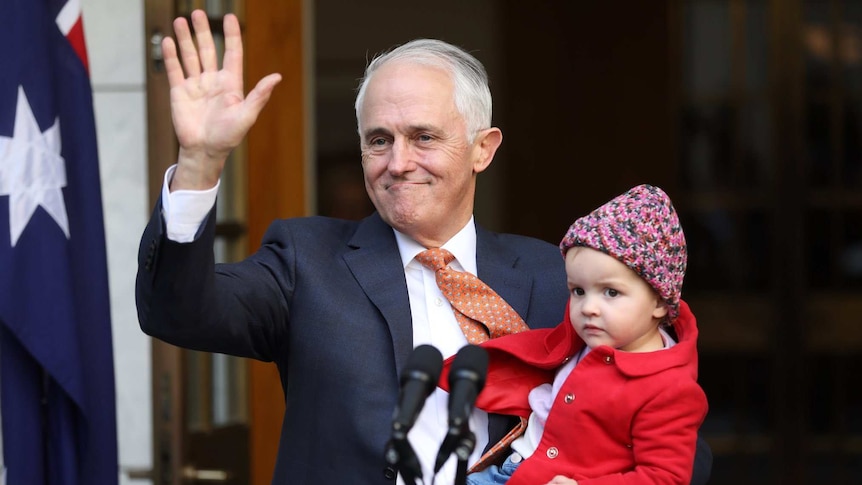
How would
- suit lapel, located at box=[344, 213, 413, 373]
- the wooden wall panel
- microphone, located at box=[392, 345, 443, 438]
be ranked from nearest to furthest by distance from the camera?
microphone, located at box=[392, 345, 443, 438], suit lapel, located at box=[344, 213, 413, 373], the wooden wall panel

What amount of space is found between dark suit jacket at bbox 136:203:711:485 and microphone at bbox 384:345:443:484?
1.96 ft

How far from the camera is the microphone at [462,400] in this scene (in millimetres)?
1420

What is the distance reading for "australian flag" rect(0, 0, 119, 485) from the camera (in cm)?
256

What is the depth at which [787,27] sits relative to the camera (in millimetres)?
7395

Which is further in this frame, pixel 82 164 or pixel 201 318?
pixel 82 164

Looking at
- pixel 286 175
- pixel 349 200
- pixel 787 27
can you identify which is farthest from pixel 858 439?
pixel 286 175

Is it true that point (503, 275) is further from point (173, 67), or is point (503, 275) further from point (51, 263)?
point (51, 263)

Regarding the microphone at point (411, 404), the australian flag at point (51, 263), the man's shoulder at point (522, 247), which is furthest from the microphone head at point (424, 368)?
the australian flag at point (51, 263)

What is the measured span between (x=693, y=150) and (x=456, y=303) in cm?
585

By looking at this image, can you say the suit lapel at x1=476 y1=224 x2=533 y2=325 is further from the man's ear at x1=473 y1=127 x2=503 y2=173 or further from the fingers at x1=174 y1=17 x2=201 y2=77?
the fingers at x1=174 y1=17 x2=201 y2=77

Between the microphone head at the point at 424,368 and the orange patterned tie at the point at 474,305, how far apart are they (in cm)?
69

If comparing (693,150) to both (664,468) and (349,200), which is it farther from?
(664,468)

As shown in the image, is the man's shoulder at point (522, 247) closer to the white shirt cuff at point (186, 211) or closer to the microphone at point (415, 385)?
the white shirt cuff at point (186, 211)

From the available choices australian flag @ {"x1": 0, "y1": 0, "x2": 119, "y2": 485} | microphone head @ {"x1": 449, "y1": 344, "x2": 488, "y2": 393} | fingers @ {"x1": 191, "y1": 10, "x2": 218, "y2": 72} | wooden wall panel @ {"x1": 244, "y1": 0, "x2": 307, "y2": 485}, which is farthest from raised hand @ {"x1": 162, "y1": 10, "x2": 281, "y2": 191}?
wooden wall panel @ {"x1": 244, "y1": 0, "x2": 307, "y2": 485}
